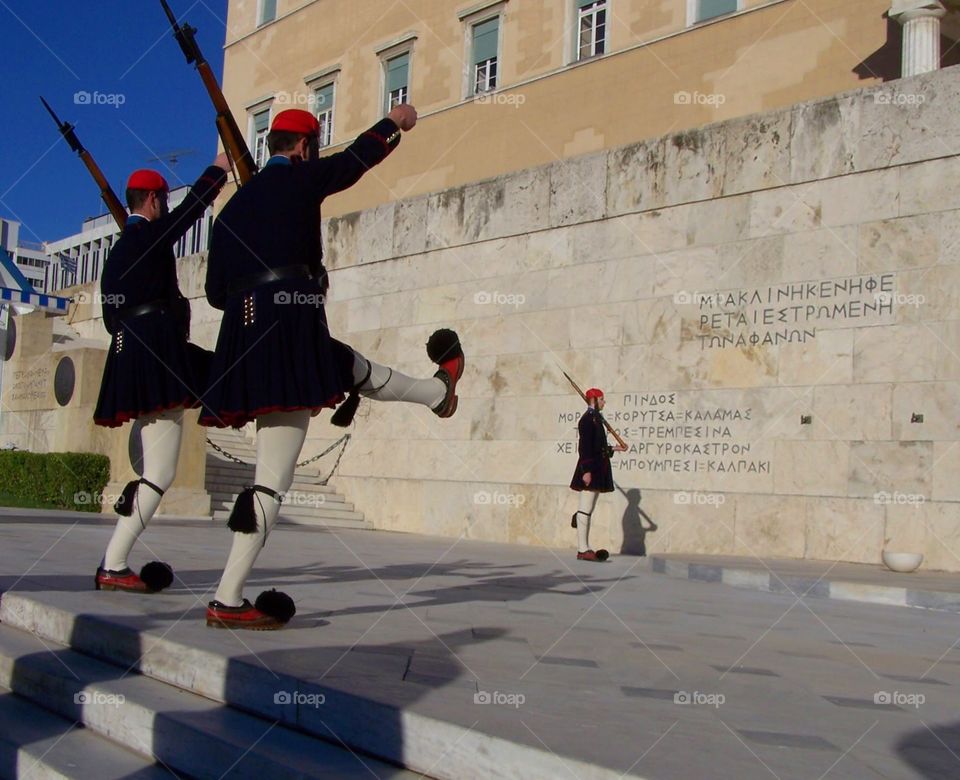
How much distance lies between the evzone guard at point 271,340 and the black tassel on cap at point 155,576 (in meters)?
1.10

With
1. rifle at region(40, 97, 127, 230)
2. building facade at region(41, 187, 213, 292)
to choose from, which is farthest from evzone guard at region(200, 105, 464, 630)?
building facade at region(41, 187, 213, 292)

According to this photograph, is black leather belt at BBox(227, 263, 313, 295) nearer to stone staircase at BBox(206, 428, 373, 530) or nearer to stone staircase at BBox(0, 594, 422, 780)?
stone staircase at BBox(0, 594, 422, 780)

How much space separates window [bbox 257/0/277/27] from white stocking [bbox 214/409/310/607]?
1250 inches

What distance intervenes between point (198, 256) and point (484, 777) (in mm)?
20941

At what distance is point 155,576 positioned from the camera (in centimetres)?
524

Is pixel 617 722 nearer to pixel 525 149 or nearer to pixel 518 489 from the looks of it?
pixel 518 489

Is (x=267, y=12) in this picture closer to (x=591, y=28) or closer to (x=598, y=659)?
(x=591, y=28)

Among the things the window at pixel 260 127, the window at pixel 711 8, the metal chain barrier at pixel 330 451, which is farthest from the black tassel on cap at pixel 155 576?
the window at pixel 260 127

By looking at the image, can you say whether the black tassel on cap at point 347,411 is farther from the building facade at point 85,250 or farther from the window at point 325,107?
the building facade at point 85,250

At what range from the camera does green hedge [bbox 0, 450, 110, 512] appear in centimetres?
1574

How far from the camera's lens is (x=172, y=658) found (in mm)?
3734

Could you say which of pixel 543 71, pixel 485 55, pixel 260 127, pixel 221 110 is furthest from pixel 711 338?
pixel 260 127

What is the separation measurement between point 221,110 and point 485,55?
2148 centimetres

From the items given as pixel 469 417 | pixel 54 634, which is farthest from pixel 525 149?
pixel 54 634
